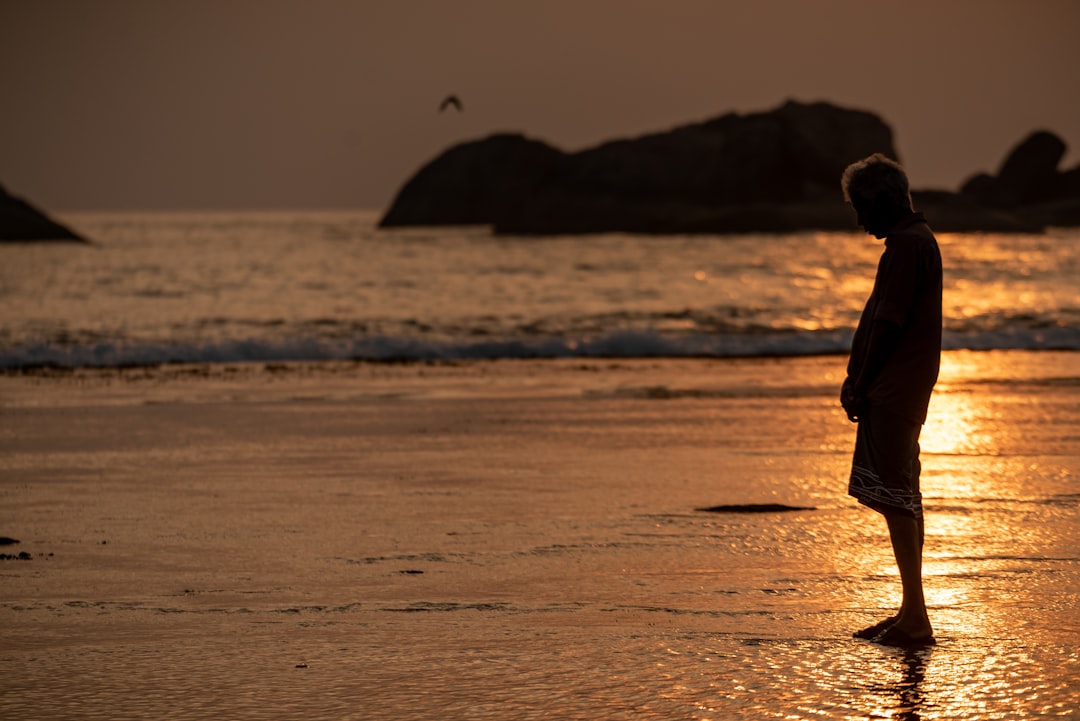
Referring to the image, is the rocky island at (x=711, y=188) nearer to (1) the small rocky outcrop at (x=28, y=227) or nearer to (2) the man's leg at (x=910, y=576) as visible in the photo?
(1) the small rocky outcrop at (x=28, y=227)

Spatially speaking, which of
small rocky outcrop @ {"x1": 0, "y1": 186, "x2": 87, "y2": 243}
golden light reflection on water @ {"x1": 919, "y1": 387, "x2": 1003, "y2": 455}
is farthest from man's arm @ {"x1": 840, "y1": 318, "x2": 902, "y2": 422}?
small rocky outcrop @ {"x1": 0, "y1": 186, "x2": 87, "y2": 243}

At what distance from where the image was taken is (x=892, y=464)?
208 inches

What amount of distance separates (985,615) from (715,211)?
6646 inches

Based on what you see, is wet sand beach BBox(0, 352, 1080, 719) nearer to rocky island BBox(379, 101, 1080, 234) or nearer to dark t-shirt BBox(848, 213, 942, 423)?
dark t-shirt BBox(848, 213, 942, 423)

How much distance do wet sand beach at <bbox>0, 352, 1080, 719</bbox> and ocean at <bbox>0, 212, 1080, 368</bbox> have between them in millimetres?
7115

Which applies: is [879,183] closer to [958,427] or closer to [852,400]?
[852,400]

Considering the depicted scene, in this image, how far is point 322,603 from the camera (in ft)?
19.0

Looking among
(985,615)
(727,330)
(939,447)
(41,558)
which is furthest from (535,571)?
(727,330)

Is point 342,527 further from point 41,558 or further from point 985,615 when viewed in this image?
point 985,615

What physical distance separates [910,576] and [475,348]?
579 inches

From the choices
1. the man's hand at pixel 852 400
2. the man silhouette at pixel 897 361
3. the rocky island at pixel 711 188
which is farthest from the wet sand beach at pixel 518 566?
the rocky island at pixel 711 188

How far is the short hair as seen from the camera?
5.28 m

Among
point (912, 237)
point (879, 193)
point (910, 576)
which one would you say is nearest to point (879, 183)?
point (879, 193)

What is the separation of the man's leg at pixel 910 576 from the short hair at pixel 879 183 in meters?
1.17
